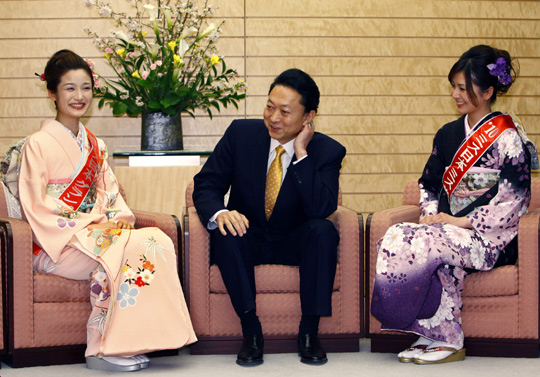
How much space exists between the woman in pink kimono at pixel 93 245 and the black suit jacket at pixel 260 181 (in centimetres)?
35

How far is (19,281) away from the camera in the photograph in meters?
2.74

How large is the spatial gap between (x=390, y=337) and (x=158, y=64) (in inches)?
77.6

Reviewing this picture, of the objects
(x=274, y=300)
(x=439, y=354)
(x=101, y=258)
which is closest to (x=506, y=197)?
(x=439, y=354)

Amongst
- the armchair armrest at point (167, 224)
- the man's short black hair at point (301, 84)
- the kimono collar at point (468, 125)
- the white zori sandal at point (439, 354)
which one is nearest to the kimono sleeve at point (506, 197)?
the kimono collar at point (468, 125)

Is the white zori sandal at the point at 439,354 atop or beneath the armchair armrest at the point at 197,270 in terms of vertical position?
beneath

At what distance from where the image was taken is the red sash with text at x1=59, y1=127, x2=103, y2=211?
2994mm

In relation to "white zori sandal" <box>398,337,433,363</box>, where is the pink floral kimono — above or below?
above

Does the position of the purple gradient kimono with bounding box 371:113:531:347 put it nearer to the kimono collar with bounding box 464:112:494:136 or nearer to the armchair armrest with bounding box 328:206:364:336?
the kimono collar with bounding box 464:112:494:136

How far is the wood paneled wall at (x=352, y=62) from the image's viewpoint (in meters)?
4.75

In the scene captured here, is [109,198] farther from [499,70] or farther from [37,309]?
[499,70]

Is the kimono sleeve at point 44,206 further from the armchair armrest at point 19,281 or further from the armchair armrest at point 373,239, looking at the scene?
the armchair armrest at point 373,239

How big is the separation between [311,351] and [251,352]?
24 cm

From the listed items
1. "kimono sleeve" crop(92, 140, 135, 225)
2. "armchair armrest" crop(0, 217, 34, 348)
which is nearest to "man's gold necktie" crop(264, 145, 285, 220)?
"kimono sleeve" crop(92, 140, 135, 225)

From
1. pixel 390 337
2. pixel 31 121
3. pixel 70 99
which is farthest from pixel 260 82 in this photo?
pixel 390 337
